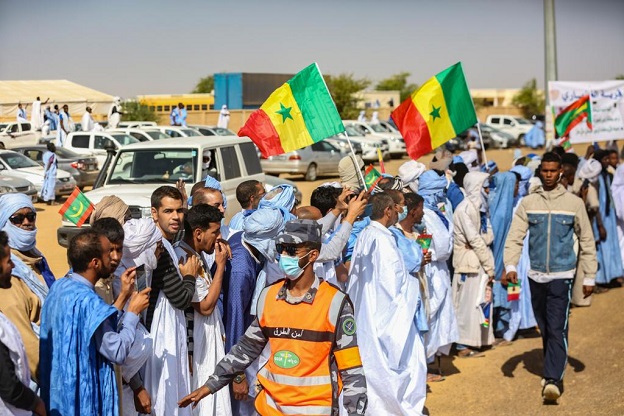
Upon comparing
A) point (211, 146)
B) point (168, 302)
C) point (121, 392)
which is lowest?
point (121, 392)

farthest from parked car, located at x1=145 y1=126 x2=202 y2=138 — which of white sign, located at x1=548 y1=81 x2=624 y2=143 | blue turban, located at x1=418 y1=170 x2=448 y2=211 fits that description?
blue turban, located at x1=418 y1=170 x2=448 y2=211

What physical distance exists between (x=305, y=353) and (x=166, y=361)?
1.37 metres

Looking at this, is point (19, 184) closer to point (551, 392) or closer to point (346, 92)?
point (551, 392)

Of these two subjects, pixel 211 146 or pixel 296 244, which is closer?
pixel 296 244

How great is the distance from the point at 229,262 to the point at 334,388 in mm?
1837

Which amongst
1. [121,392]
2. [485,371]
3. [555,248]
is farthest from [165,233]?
[485,371]

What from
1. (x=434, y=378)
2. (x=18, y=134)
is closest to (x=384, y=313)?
(x=434, y=378)

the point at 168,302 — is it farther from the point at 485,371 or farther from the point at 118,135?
the point at 118,135

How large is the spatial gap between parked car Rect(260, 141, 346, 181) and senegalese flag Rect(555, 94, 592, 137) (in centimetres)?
1321

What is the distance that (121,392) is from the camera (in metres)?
4.77

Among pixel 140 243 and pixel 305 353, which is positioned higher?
pixel 140 243

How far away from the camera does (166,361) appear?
5.37m

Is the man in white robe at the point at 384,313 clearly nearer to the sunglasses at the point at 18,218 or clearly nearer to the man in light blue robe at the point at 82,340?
the sunglasses at the point at 18,218

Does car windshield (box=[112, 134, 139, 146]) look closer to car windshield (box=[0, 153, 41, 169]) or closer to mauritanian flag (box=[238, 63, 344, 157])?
car windshield (box=[0, 153, 41, 169])
